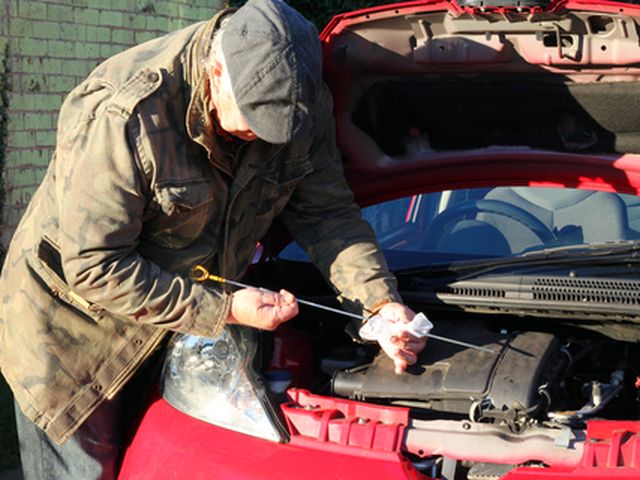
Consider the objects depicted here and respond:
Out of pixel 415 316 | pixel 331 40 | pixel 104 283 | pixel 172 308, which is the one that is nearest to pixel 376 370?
pixel 415 316

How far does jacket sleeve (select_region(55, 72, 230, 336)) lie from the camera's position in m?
2.47

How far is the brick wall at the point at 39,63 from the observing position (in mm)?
5668

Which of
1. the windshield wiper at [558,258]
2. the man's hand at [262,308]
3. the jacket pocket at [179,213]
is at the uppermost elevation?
the jacket pocket at [179,213]

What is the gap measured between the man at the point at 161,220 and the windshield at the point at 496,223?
1.01 ft

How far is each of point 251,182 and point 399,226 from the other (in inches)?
27.9

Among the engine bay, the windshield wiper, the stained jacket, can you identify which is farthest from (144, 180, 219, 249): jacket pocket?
the windshield wiper

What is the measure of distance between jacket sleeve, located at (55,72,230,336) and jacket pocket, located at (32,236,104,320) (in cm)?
11

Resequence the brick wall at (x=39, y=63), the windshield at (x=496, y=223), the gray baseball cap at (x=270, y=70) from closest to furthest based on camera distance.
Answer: the gray baseball cap at (x=270, y=70)
the windshield at (x=496, y=223)
the brick wall at (x=39, y=63)

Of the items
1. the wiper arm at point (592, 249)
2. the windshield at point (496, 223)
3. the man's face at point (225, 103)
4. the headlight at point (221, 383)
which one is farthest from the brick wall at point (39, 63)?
the wiper arm at point (592, 249)

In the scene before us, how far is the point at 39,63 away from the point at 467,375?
3.99 metres

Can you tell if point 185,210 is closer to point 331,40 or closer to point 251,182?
point 251,182

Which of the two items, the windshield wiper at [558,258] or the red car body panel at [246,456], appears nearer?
the red car body panel at [246,456]

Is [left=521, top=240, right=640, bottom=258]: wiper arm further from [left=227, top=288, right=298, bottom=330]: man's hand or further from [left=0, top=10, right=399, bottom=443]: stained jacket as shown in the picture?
[left=227, top=288, right=298, bottom=330]: man's hand

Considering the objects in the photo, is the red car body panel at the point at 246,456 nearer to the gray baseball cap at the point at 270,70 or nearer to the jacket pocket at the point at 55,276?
the jacket pocket at the point at 55,276
